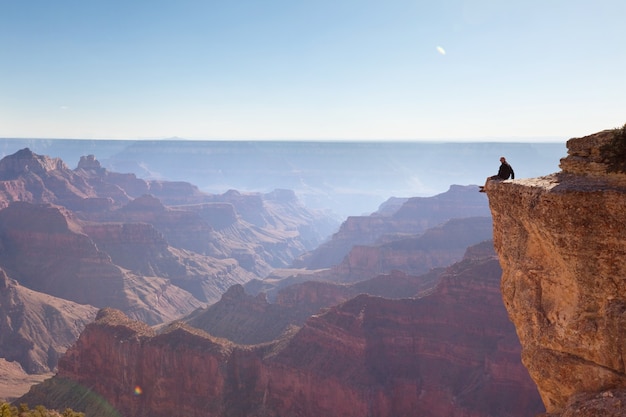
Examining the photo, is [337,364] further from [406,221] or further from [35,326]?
[406,221]

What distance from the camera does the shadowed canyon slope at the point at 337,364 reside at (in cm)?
5031

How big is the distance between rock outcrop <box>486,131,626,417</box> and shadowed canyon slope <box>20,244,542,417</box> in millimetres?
33528

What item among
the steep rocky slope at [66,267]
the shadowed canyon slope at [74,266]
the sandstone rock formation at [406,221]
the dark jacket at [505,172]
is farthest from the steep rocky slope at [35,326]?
the dark jacket at [505,172]

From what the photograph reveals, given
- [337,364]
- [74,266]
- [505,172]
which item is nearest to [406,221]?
[74,266]

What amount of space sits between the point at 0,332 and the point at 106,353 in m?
43.3

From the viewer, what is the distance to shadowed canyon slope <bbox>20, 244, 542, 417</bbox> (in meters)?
50.3

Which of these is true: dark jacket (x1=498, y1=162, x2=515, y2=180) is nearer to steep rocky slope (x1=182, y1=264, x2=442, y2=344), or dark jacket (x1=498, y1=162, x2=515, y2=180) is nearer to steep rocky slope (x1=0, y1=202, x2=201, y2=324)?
steep rocky slope (x1=182, y1=264, x2=442, y2=344)

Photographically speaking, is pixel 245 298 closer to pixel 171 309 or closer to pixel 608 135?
pixel 171 309

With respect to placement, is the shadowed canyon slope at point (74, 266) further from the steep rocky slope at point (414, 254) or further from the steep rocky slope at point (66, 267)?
the steep rocky slope at point (414, 254)

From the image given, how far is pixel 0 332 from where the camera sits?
8906 centimetres

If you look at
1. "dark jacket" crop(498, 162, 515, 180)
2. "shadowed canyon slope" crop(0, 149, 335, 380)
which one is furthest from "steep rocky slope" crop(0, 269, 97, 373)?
"dark jacket" crop(498, 162, 515, 180)

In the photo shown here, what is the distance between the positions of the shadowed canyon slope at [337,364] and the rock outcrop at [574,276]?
3353 cm

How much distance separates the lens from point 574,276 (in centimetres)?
1551

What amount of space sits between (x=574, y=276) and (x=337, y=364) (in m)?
42.2
